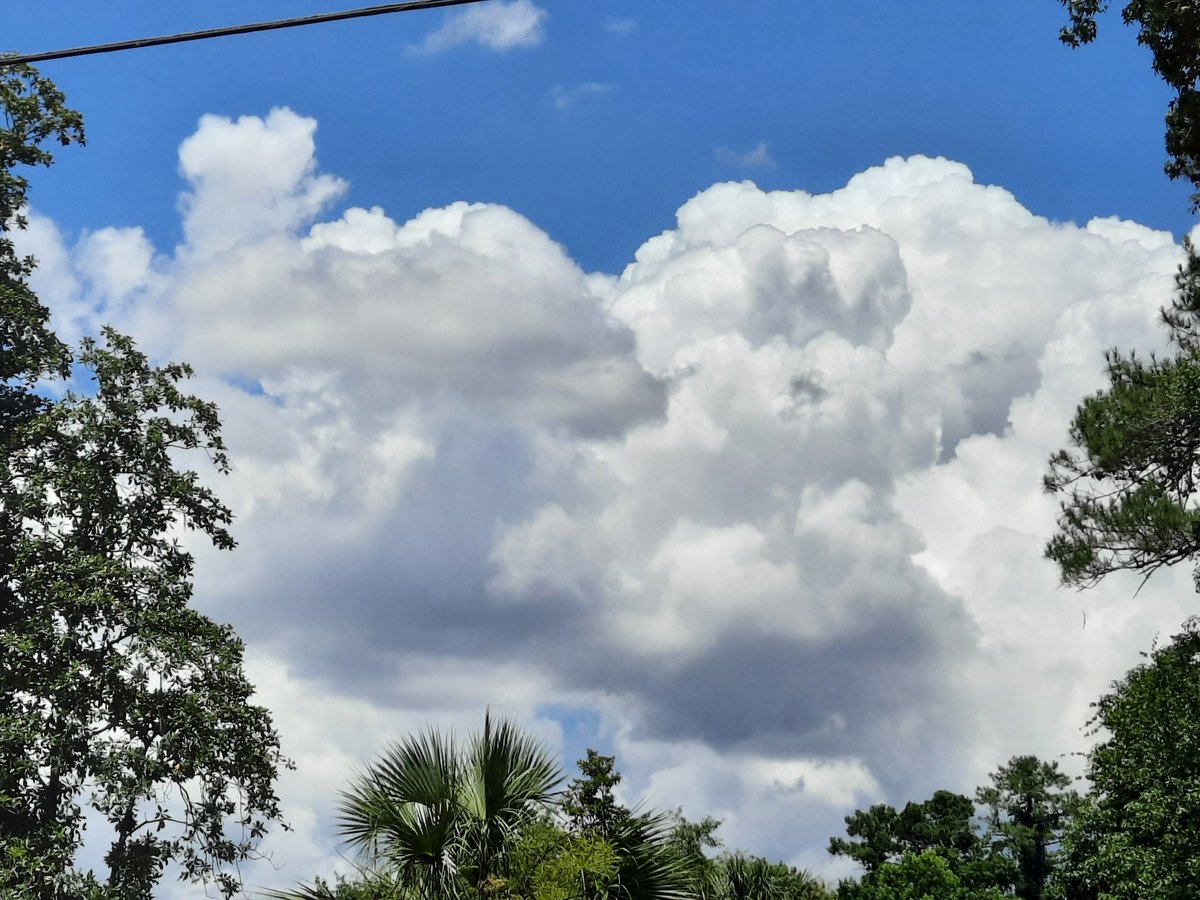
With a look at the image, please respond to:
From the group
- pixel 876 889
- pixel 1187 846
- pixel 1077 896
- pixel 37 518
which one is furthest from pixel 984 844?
pixel 37 518

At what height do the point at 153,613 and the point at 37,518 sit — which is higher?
the point at 37,518

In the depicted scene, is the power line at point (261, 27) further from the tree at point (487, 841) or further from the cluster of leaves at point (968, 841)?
the cluster of leaves at point (968, 841)

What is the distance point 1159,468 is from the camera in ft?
61.8

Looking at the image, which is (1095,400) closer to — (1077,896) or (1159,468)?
(1159,468)

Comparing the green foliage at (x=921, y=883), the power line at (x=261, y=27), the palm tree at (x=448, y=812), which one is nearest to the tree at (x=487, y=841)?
the palm tree at (x=448, y=812)

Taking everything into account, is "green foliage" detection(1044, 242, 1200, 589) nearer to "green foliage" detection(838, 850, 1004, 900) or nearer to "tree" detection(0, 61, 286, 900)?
"tree" detection(0, 61, 286, 900)

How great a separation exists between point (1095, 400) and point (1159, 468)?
56.2 inches

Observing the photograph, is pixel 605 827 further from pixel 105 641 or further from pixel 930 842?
pixel 930 842

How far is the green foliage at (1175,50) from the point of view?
1652 cm

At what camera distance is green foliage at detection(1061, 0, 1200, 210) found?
16516 millimetres

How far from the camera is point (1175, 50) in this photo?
17.4 m

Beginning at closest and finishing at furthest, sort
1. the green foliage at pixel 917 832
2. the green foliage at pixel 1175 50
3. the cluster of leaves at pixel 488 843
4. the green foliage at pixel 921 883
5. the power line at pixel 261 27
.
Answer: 1. the power line at pixel 261 27
2. the cluster of leaves at pixel 488 843
3. the green foliage at pixel 1175 50
4. the green foliage at pixel 921 883
5. the green foliage at pixel 917 832

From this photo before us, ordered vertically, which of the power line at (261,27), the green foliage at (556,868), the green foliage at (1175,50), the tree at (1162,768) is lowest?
the green foliage at (556,868)

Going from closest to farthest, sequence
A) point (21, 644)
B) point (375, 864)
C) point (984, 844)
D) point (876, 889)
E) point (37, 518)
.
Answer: point (375, 864) → point (21, 644) → point (37, 518) → point (876, 889) → point (984, 844)
